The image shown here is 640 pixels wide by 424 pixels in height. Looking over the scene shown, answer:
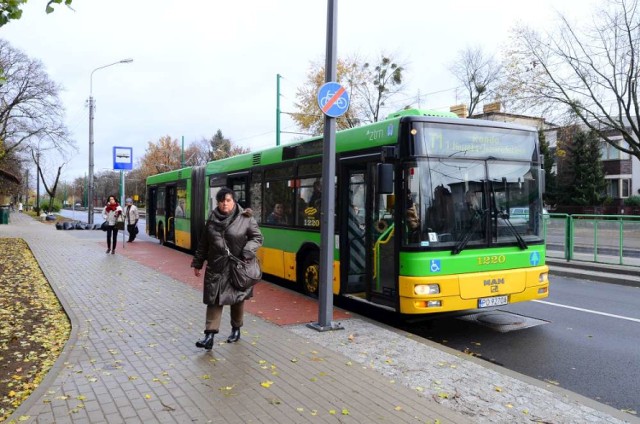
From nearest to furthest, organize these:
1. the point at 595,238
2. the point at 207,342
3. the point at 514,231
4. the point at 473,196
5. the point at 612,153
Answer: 1. the point at 207,342
2. the point at 473,196
3. the point at 514,231
4. the point at 595,238
5. the point at 612,153

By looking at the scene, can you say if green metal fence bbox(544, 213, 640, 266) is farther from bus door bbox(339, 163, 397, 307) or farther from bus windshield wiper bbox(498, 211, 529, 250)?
bus door bbox(339, 163, 397, 307)

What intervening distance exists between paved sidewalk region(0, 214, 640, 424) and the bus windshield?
147cm

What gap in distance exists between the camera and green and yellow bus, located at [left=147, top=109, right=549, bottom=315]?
6770mm

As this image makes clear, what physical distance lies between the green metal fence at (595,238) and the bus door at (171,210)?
39.1 ft

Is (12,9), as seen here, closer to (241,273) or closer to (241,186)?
(241,273)

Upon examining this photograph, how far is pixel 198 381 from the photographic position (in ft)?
15.8

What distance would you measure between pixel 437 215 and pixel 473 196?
639 millimetres

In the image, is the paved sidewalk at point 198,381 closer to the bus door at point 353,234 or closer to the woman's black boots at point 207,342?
the woman's black boots at point 207,342

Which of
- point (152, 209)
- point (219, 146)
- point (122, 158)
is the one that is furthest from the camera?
point (219, 146)

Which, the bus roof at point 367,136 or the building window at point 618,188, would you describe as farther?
the building window at point 618,188

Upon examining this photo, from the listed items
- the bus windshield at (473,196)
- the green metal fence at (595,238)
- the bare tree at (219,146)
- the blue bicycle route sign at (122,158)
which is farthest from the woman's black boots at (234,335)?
the bare tree at (219,146)

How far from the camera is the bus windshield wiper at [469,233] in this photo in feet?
22.5

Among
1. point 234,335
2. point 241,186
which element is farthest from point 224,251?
point 241,186

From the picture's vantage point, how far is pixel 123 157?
3023cm
